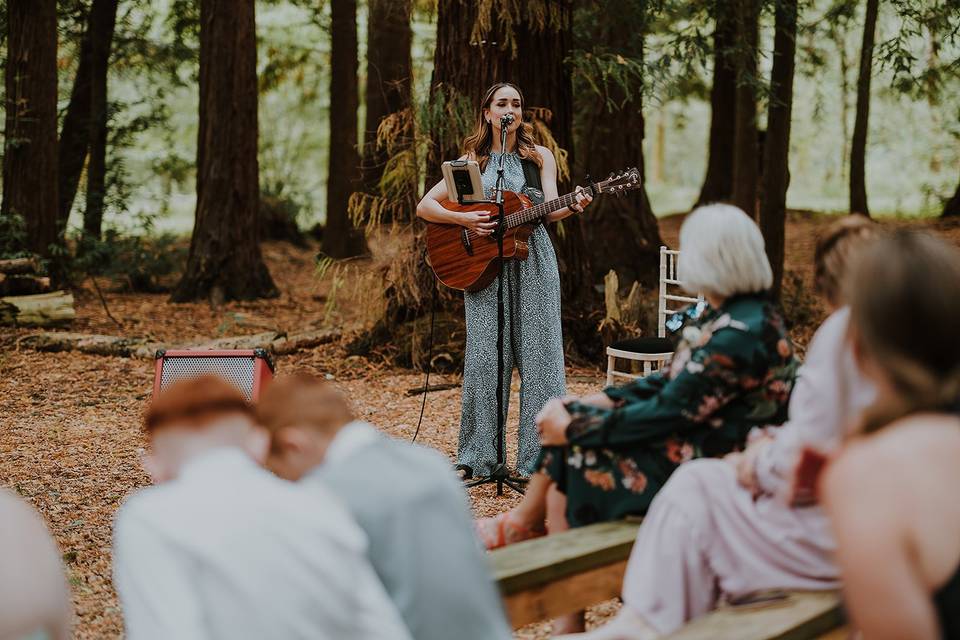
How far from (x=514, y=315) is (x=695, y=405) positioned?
2.42m

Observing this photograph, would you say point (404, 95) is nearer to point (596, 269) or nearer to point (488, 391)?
point (488, 391)

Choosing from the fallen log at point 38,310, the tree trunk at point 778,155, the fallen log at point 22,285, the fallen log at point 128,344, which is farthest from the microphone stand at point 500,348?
the tree trunk at point 778,155

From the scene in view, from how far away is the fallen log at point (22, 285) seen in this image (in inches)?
418

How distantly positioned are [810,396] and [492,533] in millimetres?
1251

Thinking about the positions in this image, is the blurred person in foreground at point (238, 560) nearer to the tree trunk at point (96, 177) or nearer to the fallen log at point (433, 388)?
the fallen log at point (433, 388)

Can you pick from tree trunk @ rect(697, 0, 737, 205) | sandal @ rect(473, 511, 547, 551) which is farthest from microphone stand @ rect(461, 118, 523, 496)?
tree trunk @ rect(697, 0, 737, 205)

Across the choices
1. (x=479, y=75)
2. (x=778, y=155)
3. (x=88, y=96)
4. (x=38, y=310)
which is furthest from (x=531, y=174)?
(x=88, y=96)

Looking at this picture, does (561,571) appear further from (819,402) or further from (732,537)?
(819,402)

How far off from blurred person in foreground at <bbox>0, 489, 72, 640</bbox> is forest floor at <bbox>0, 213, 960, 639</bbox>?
2003 mm

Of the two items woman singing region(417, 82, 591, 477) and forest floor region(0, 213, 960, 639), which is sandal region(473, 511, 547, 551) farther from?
woman singing region(417, 82, 591, 477)

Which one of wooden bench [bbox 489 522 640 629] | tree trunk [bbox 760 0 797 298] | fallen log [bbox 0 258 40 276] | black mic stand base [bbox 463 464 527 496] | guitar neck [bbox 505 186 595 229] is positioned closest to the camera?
wooden bench [bbox 489 522 640 629]

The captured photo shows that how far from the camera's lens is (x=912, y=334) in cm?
188

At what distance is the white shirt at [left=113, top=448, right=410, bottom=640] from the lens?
6.53 feet

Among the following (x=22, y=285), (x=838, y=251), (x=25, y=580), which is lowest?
(x=25, y=580)
